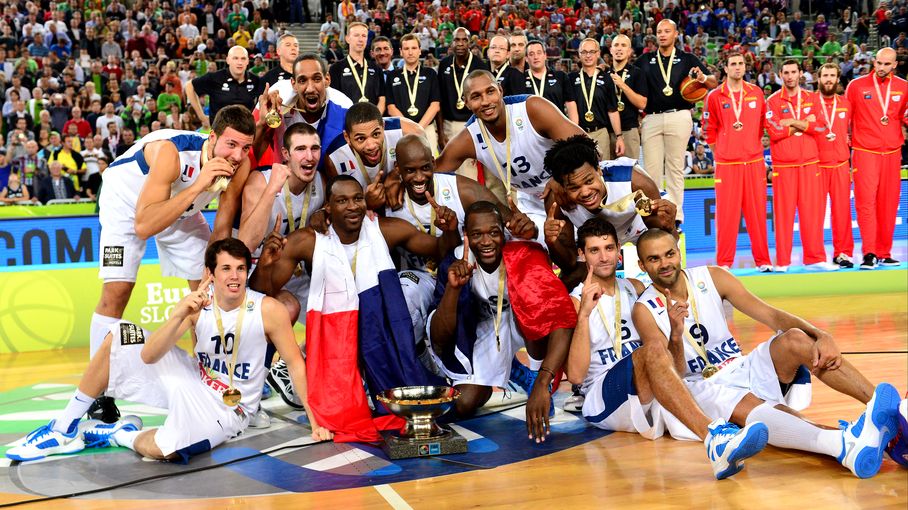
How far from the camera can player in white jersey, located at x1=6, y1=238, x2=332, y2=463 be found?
4305 mm

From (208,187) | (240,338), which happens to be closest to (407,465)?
(240,338)

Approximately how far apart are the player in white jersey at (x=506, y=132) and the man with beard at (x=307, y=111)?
0.71m

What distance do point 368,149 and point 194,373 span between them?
1547 mm

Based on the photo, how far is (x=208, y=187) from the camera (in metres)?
4.76

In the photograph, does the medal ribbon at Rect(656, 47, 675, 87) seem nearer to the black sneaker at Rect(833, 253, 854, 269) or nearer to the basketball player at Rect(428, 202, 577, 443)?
Result: the black sneaker at Rect(833, 253, 854, 269)

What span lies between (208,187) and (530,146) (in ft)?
6.28

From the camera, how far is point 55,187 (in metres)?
11.8

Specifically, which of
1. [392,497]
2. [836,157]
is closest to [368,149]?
[392,497]

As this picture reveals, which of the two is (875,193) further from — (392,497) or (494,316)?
(392,497)

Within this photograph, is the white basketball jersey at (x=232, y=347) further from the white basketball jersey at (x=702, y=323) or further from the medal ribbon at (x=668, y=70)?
the medal ribbon at (x=668, y=70)

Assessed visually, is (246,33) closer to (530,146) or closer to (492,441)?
(530,146)

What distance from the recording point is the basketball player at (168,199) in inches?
190

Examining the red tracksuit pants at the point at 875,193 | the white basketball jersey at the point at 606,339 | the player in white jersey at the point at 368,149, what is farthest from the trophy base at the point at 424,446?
the red tracksuit pants at the point at 875,193

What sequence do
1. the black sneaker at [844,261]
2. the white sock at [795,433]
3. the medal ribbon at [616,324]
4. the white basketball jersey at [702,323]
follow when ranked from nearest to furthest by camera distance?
the white sock at [795,433], the white basketball jersey at [702,323], the medal ribbon at [616,324], the black sneaker at [844,261]
